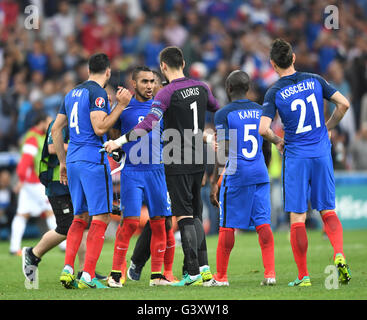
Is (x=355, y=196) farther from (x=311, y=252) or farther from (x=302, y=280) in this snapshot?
(x=302, y=280)

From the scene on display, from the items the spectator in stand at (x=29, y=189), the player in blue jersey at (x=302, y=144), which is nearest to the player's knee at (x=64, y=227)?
the player in blue jersey at (x=302, y=144)

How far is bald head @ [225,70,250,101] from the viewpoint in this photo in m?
8.84

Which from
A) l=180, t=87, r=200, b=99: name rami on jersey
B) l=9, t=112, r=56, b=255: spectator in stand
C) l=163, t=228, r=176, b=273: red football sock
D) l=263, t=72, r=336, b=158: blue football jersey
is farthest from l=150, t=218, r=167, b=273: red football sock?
l=9, t=112, r=56, b=255: spectator in stand

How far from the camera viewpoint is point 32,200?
1440cm

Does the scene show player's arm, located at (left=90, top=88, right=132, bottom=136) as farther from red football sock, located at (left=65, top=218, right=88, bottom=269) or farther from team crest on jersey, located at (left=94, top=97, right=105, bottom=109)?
red football sock, located at (left=65, top=218, right=88, bottom=269)

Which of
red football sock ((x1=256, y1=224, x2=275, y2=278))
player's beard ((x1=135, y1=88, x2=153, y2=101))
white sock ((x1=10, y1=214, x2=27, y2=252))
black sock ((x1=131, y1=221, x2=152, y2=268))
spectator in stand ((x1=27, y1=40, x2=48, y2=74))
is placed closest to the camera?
red football sock ((x1=256, y1=224, x2=275, y2=278))

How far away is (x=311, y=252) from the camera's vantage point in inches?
506

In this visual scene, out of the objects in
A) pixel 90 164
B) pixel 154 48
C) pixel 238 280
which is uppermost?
pixel 154 48

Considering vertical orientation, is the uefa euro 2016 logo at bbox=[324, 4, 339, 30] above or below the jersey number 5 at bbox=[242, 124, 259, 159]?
above

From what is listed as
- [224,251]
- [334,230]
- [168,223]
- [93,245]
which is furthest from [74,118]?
[334,230]

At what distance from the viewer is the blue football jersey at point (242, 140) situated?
28.5 ft

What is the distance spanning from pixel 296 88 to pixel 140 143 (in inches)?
74.7

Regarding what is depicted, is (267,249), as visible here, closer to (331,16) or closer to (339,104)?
(339,104)
